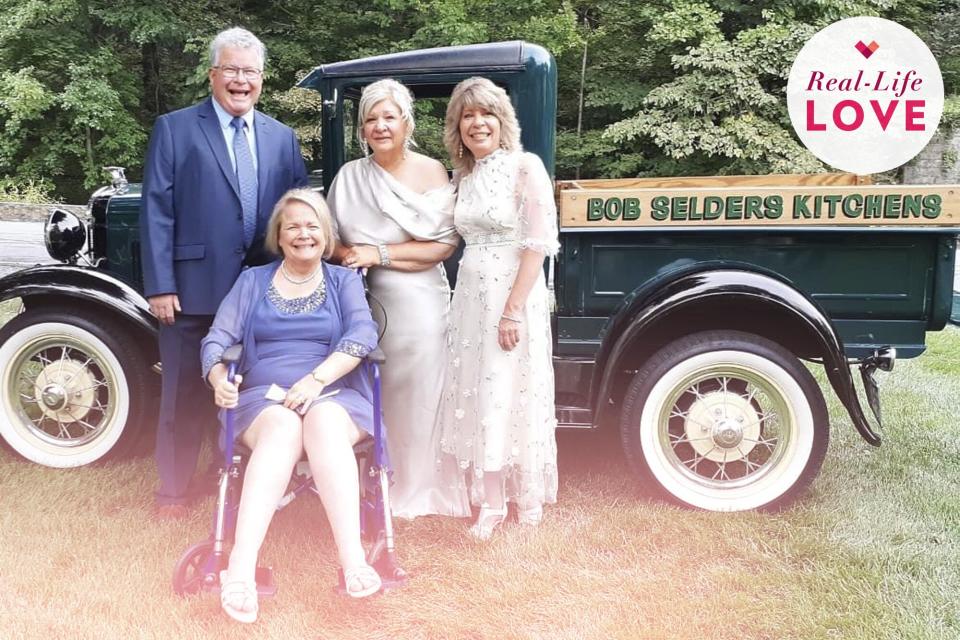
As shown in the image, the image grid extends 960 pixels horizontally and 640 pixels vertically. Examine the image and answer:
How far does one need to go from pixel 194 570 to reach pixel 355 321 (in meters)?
0.98

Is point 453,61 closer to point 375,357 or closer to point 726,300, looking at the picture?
point 375,357

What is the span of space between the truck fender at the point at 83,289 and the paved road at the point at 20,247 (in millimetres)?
6475

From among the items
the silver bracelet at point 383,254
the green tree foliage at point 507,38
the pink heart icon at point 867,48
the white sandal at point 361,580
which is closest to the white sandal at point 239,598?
the white sandal at point 361,580

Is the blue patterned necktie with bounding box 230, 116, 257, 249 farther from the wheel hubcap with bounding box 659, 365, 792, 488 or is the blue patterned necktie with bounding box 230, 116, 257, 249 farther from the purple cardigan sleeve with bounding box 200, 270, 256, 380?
the wheel hubcap with bounding box 659, 365, 792, 488

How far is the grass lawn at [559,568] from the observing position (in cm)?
236

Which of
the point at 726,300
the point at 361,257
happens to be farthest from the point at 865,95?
the point at 361,257

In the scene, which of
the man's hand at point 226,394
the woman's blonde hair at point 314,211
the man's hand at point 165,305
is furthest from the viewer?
the man's hand at point 165,305

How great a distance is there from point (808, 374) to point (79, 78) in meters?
16.0

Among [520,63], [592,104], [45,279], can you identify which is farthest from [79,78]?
[520,63]

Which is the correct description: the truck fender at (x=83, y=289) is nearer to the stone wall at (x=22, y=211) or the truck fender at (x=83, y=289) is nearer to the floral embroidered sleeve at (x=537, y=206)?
the floral embroidered sleeve at (x=537, y=206)

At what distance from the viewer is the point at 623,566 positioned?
274 centimetres

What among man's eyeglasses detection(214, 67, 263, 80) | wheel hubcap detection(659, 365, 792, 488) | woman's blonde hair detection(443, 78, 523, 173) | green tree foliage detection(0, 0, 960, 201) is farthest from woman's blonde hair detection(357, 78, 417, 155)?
green tree foliage detection(0, 0, 960, 201)

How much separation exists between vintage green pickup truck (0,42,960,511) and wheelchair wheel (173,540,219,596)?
1.25 metres

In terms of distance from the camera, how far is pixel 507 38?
13539mm
